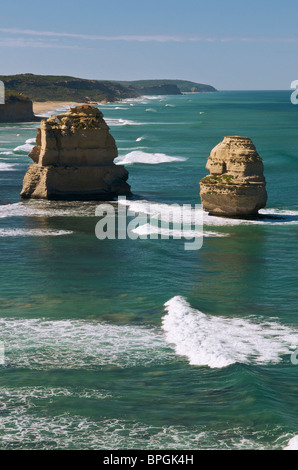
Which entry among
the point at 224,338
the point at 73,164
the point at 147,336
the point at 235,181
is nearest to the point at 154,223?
the point at 235,181

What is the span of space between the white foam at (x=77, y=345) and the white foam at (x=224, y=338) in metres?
0.65

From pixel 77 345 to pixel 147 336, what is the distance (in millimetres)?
2319

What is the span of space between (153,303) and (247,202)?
629 inches

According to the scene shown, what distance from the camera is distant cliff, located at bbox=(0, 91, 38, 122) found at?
446 feet

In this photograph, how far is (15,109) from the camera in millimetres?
136750

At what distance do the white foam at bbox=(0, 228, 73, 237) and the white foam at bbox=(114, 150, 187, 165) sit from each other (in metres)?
31.0

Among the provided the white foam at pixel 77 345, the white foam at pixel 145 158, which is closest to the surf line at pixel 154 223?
the white foam at pixel 77 345

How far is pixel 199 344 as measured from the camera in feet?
70.1

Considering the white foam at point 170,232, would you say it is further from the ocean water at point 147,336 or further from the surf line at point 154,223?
the ocean water at point 147,336

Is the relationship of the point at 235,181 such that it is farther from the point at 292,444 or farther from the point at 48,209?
the point at 292,444

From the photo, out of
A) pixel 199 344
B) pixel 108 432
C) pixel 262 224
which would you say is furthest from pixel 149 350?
pixel 262 224

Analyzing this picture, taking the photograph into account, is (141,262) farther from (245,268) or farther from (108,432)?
(108,432)

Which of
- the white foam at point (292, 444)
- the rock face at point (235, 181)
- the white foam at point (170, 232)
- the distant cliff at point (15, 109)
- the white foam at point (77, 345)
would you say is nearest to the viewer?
the white foam at point (292, 444)

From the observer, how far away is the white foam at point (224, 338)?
67.1 feet
